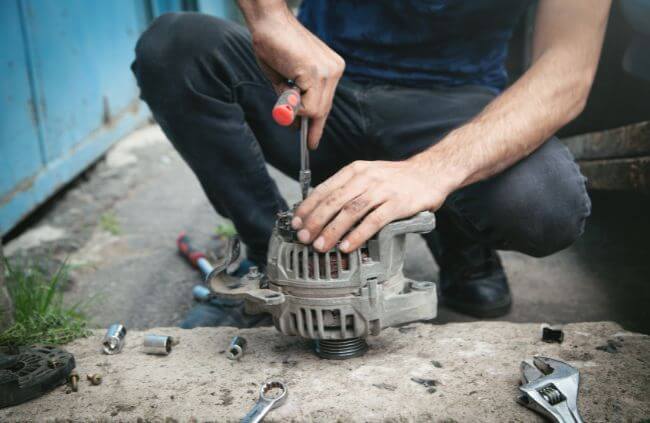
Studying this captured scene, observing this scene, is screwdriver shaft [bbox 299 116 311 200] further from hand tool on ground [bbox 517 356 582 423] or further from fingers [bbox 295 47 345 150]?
hand tool on ground [bbox 517 356 582 423]

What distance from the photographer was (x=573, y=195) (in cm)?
200

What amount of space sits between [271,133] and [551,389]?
1.35m

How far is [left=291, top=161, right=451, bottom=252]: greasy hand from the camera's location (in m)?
1.58

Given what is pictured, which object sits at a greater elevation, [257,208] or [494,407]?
[257,208]

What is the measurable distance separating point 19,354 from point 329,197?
1.05 meters

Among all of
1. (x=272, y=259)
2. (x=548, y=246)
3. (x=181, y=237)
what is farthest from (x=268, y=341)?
(x=181, y=237)

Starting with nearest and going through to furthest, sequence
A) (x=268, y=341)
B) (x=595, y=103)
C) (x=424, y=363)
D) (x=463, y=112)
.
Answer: (x=424, y=363) → (x=268, y=341) → (x=463, y=112) → (x=595, y=103)

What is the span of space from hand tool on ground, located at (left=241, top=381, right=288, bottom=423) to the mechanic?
459 mm

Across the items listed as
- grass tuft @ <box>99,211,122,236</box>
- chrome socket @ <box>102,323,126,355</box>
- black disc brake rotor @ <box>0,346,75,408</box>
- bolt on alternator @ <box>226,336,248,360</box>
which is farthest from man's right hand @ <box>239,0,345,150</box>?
grass tuft @ <box>99,211,122,236</box>

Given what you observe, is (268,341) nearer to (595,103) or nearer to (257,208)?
(257,208)

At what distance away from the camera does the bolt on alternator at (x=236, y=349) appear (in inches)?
72.8

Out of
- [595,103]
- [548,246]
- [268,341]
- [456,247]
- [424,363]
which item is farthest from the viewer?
[595,103]

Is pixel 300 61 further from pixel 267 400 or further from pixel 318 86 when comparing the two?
pixel 267 400

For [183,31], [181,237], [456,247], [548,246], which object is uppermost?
[183,31]
